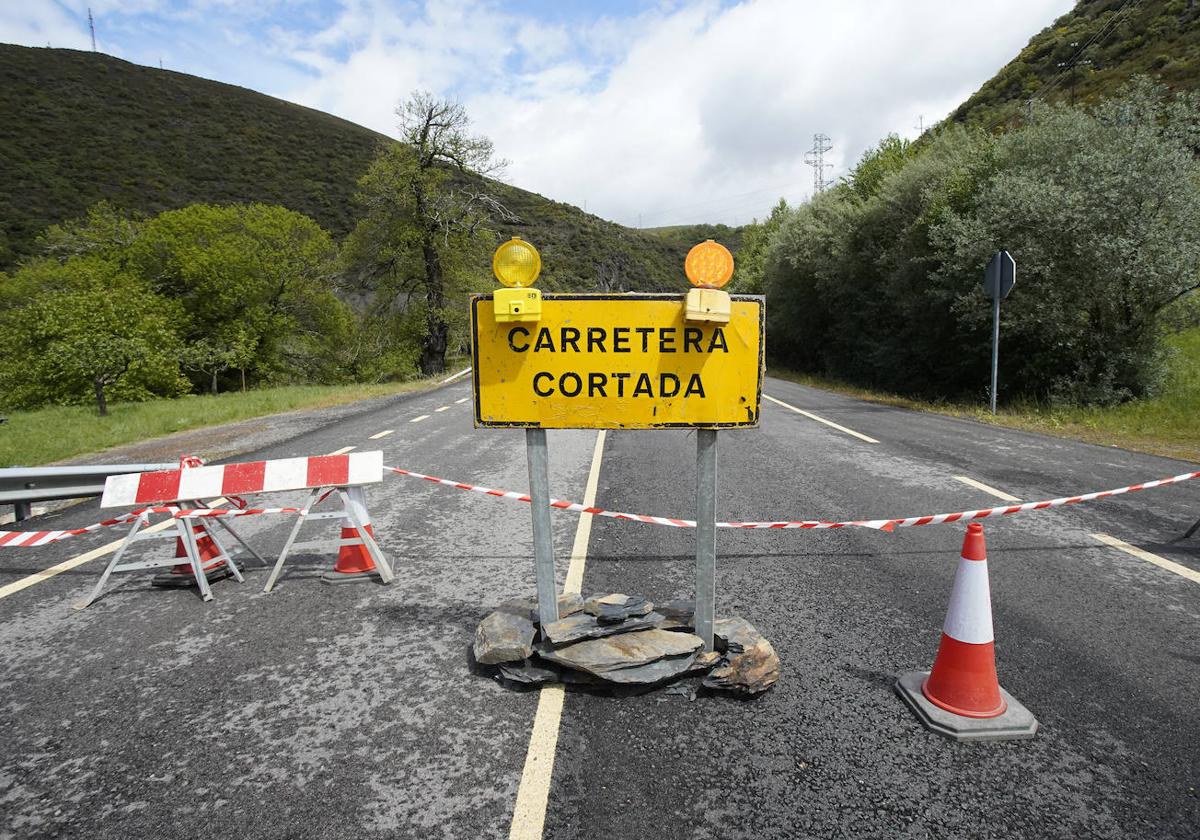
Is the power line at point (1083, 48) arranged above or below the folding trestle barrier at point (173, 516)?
above

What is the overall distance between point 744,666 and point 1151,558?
4.03 m

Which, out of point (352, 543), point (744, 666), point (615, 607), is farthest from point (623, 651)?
point (352, 543)

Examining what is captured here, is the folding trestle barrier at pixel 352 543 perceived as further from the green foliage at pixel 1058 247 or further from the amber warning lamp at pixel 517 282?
the green foliage at pixel 1058 247

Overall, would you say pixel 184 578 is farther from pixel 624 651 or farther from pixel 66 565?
pixel 624 651

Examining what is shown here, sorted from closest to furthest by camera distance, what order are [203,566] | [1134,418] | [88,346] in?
[203,566]
[1134,418]
[88,346]

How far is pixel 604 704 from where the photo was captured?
3164 mm

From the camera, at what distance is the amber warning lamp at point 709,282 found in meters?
3.14

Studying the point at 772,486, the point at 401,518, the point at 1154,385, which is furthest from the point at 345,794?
the point at 1154,385

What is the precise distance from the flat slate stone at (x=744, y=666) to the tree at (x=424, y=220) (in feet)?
90.9

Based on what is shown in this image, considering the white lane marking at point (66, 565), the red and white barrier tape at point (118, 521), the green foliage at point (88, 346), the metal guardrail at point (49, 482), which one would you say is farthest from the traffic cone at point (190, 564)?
the green foliage at point (88, 346)

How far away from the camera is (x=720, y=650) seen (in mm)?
3471

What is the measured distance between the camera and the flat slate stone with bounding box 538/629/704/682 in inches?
127

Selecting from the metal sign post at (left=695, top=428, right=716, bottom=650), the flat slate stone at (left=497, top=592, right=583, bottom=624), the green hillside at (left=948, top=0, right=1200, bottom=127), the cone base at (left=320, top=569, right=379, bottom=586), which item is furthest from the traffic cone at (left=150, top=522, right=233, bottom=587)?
the green hillside at (left=948, top=0, right=1200, bottom=127)

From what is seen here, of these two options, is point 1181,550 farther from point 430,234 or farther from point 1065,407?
point 430,234
